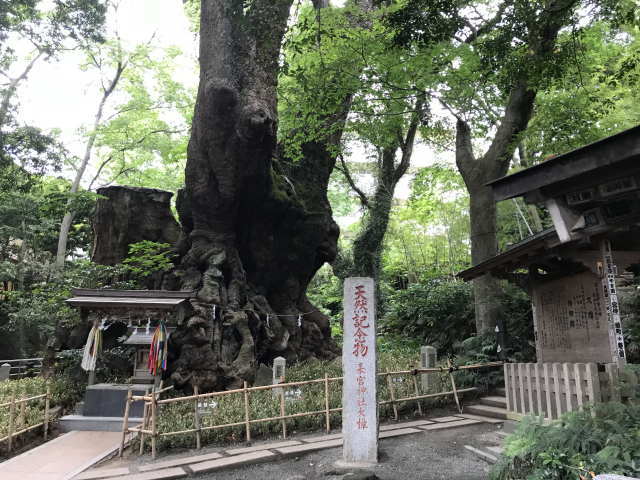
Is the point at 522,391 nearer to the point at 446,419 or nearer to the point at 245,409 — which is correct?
the point at 446,419

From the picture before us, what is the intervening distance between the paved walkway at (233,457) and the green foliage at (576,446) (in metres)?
3.58

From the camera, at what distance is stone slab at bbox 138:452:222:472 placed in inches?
276

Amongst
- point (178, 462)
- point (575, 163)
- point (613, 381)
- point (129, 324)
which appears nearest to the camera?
point (575, 163)

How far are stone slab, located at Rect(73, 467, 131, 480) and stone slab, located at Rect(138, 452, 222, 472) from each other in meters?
0.26

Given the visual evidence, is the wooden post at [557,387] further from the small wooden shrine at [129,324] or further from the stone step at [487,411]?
the small wooden shrine at [129,324]

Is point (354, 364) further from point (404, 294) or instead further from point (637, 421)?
point (404, 294)

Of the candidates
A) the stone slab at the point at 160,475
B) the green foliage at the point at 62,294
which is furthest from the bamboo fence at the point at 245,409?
the green foliage at the point at 62,294

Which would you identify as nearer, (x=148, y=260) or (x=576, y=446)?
(x=576, y=446)

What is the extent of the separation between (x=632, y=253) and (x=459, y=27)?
4.68 m

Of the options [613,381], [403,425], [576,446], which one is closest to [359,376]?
[403,425]

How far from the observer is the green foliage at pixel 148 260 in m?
13.9

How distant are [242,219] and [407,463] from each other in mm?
10592

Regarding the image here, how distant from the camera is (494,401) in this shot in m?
9.40

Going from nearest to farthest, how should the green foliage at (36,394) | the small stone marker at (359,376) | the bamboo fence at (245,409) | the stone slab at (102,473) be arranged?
the small stone marker at (359,376)
the stone slab at (102,473)
the bamboo fence at (245,409)
the green foliage at (36,394)
